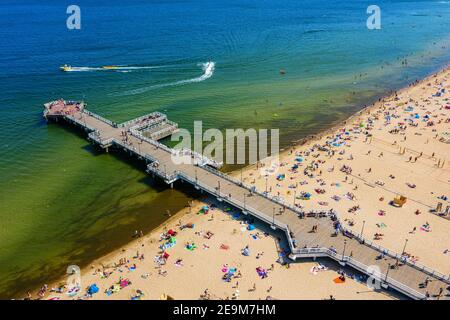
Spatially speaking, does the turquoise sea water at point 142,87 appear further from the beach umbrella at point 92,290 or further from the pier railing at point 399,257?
the pier railing at point 399,257

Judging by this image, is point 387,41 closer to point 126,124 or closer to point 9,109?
point 126,124

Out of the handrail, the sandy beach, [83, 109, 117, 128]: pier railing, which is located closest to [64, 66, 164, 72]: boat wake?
[83, 109, 117, 128]: pier railing

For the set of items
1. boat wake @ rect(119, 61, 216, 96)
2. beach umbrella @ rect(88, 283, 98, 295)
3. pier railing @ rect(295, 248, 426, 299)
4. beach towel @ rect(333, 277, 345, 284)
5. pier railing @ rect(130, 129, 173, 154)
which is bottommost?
beach umbrella @ rect(88, 283, 98, 295)

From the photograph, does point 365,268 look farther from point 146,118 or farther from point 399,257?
point 146,118

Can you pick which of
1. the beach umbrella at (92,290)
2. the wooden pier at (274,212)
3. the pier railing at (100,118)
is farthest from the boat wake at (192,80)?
the beach umbrella at (92,290)

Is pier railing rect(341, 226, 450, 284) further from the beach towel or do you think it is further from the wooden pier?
the beach towel

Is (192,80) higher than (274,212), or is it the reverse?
(192,80)

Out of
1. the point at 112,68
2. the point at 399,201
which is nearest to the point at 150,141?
the point at 399,201
